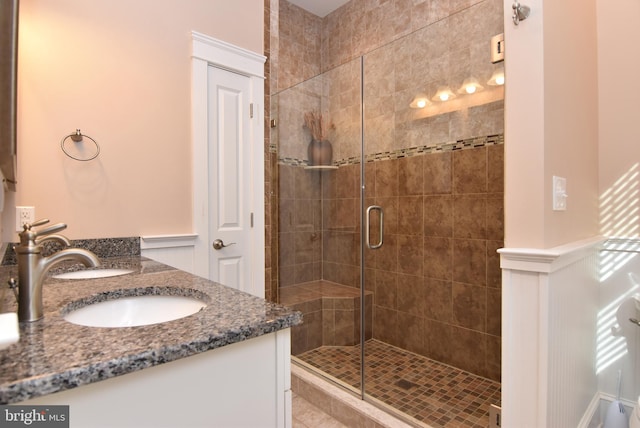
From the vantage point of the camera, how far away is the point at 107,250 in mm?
1793

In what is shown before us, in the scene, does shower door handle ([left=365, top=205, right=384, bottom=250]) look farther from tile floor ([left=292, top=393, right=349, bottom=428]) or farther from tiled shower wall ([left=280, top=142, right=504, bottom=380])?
tile floor ([left=292, top=393, right=349, bottom=428])

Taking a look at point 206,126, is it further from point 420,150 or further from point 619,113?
point 619,113

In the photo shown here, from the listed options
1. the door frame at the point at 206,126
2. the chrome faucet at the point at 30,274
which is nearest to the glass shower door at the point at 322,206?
the door frame at the point at 206,126

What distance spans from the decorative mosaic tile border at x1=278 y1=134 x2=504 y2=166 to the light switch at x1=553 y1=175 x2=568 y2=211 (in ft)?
2.97

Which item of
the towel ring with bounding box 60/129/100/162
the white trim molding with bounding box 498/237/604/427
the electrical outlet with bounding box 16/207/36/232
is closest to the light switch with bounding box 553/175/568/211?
the white trim molding with bounding box 498/237/604/427

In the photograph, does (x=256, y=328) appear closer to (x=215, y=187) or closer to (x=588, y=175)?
(x=215, y=187)

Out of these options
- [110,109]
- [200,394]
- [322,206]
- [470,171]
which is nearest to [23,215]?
[110,109]

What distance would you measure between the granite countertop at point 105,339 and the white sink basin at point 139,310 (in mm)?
25

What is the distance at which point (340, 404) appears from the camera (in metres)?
1.96

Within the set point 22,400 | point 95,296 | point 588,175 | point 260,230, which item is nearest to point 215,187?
point 260,230

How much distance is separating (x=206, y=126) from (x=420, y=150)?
62.6 inches

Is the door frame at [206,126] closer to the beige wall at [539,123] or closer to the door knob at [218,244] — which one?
the door knob at [218,244]

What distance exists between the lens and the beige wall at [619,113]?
1.80 m

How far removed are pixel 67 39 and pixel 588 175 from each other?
8.91 feet
